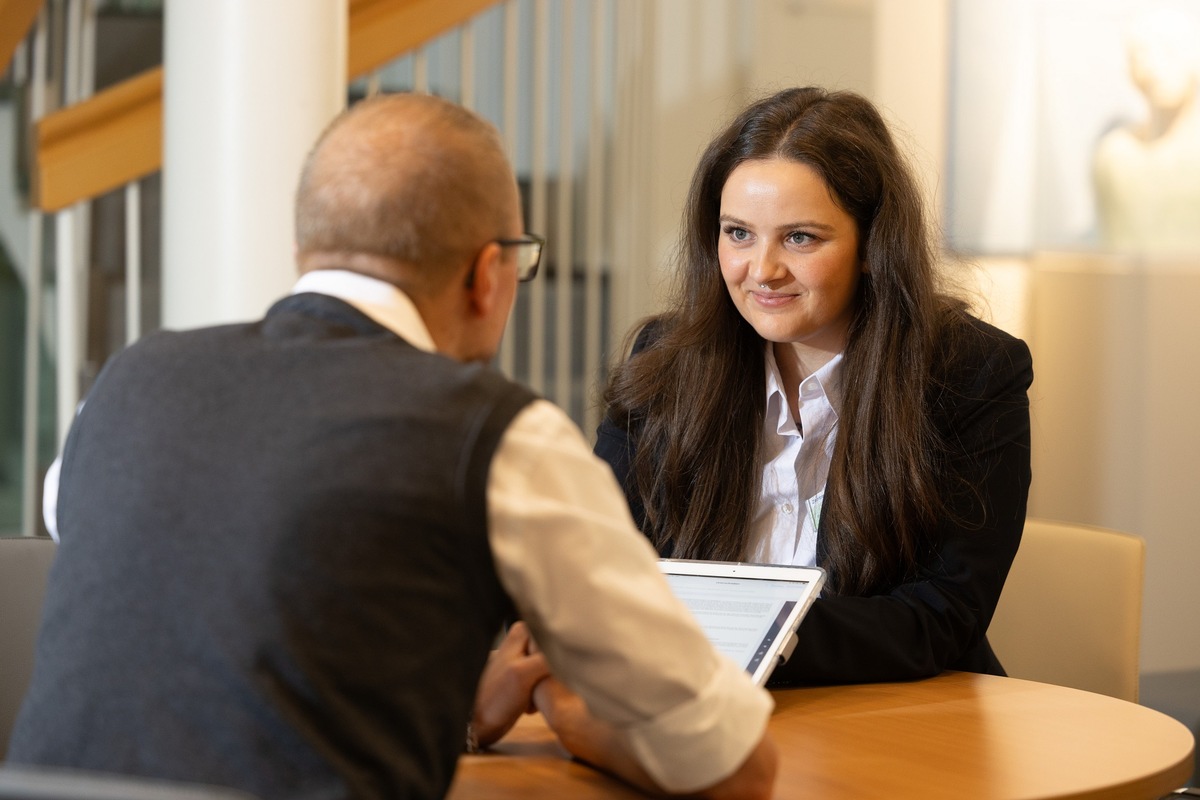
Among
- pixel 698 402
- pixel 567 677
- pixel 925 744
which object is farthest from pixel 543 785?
pixel 698 402

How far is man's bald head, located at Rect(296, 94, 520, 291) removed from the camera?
3.42 feet

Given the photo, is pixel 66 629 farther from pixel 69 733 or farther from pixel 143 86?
pixel 143 86

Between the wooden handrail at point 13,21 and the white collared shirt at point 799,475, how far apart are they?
1985mm

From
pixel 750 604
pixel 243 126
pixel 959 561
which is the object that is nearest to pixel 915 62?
pixel 243 126

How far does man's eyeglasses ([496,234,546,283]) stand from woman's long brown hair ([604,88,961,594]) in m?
0.81

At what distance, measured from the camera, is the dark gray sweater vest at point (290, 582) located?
0.90 metres

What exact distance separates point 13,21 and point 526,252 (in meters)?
2.33

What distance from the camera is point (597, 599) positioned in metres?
0.96

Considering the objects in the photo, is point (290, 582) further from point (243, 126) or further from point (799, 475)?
point (243, 126)

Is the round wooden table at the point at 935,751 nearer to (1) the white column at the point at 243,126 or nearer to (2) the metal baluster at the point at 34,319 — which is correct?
(1) the white column at the point at 243,126

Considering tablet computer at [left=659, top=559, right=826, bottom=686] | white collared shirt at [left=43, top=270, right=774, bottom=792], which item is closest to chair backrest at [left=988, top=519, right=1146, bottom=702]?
tablet computer at [left=659, top=559, right=826, bottom=686]

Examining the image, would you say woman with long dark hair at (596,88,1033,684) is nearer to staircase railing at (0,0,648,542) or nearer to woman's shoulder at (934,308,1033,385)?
woman's shoulder at (934,308,1033,385)

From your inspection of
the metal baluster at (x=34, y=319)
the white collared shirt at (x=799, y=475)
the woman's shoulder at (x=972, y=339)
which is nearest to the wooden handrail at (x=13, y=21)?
the metal baluster at (x=34, y=319)

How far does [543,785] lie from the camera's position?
4.16 ft
